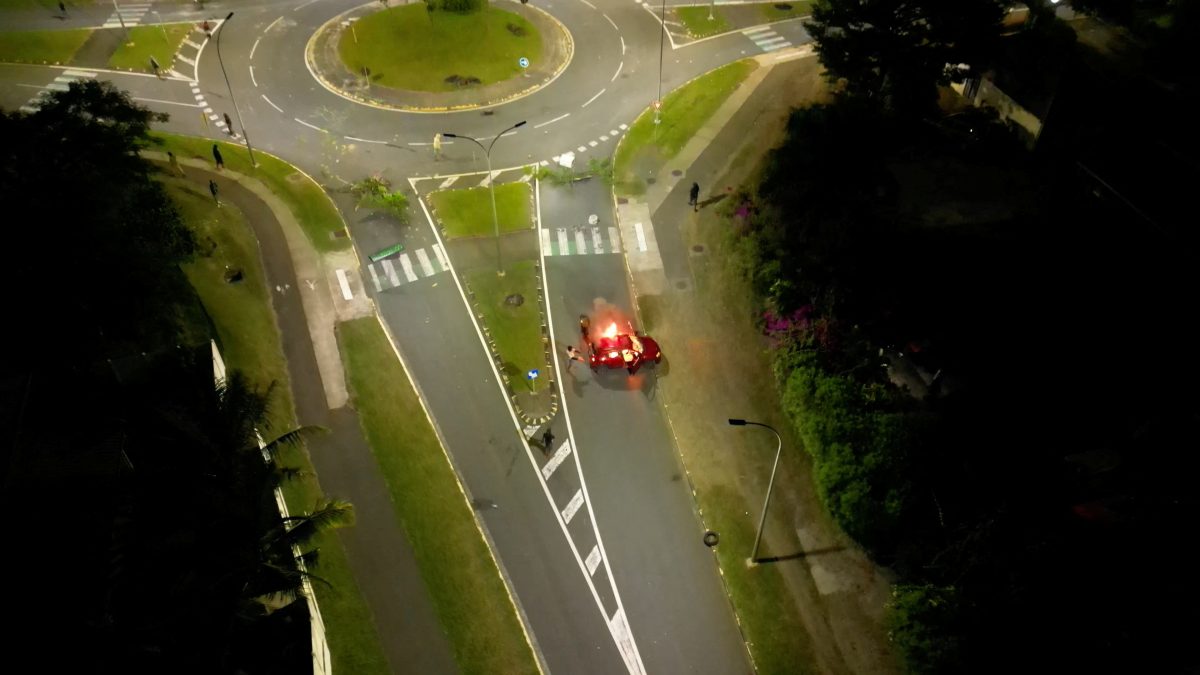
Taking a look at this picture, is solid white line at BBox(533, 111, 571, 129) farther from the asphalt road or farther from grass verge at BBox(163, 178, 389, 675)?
grass verge at BBox(163, 178, 389, 675)

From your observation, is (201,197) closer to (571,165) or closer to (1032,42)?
(571,165)

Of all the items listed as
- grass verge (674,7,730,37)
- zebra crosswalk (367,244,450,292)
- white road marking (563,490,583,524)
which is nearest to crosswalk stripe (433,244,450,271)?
zebra crosswalk (367,244,450,292)

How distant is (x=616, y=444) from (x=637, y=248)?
55.4 ft

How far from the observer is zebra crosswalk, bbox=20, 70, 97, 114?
6125 cm

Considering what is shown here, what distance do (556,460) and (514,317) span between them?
1138cm

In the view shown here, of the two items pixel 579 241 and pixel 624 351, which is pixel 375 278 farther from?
pixel 624 351

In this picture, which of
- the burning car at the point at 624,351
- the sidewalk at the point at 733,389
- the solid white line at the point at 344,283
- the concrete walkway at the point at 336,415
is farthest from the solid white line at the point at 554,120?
the burning car at the point at 624,351

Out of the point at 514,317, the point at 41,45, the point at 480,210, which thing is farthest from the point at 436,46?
the point at 514,317

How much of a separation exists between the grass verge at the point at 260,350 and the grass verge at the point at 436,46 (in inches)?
872

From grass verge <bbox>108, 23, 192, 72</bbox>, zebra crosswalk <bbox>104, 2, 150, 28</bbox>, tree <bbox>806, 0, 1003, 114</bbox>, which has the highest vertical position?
tree <bbox>806, 0, 1003, 114</bbox>

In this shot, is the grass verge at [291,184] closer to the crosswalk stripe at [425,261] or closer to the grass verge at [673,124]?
the crosswalk stripe at [425,261]

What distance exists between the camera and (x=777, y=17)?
252 feet

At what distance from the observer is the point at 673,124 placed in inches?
2456

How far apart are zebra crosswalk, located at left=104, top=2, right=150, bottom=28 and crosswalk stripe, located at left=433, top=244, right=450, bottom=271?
45661 millimetres
